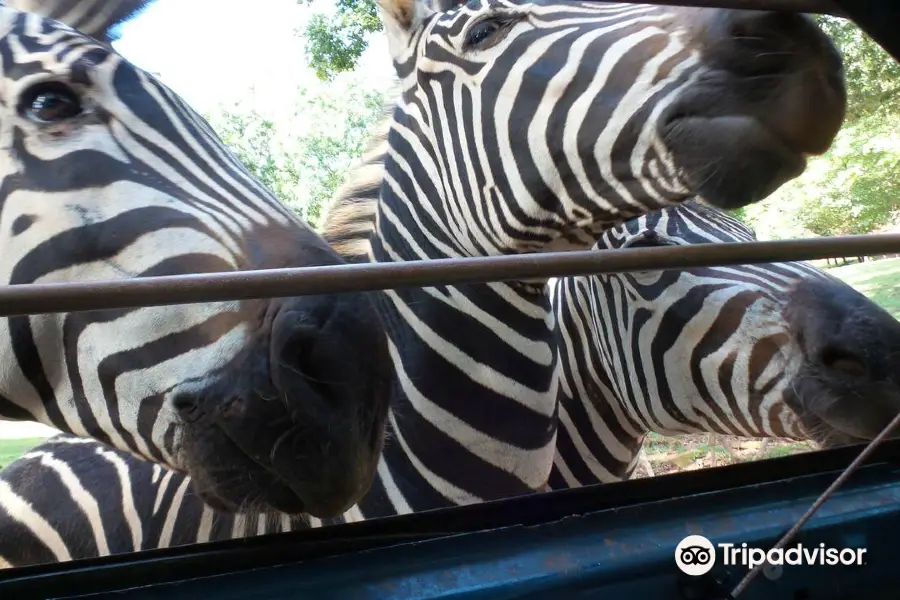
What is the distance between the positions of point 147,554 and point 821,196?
14.1 ft

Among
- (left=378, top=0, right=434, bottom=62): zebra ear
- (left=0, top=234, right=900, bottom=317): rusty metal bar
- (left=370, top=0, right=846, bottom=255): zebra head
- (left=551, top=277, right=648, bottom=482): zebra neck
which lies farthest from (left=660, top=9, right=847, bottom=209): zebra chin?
(left=551, top=277, right=648, bottom=482): zebra neck

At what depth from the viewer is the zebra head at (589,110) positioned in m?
1.28

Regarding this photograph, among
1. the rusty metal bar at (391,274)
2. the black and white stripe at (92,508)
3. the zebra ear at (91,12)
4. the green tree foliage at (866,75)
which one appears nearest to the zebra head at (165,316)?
the zebra ear at (91,12)

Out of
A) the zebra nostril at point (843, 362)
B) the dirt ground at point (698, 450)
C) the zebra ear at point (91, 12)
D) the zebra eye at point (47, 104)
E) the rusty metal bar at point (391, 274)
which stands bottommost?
the dirt ground at point (698, 450)

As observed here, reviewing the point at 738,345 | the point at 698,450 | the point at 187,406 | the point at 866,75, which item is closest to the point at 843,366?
the point at 738,345

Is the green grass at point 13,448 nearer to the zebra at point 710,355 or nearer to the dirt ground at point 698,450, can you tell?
the zebra at point 710,355

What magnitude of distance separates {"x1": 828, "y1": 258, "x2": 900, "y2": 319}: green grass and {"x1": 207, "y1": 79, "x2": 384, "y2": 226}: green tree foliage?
7.85ft

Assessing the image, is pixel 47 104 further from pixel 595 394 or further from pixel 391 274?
pixel 595 394

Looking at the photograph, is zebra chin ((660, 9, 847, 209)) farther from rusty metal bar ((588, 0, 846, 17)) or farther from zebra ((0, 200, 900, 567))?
zebra ((0, 200, 900, 567))

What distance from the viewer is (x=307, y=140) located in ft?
8.51

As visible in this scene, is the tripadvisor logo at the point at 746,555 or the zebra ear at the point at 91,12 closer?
the tripadvisor logo at the point at 746,555

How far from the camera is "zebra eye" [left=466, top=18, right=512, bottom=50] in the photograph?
1.81 meters

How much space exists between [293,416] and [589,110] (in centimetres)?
111

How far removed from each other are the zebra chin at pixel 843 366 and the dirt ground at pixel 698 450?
73 centimetres
